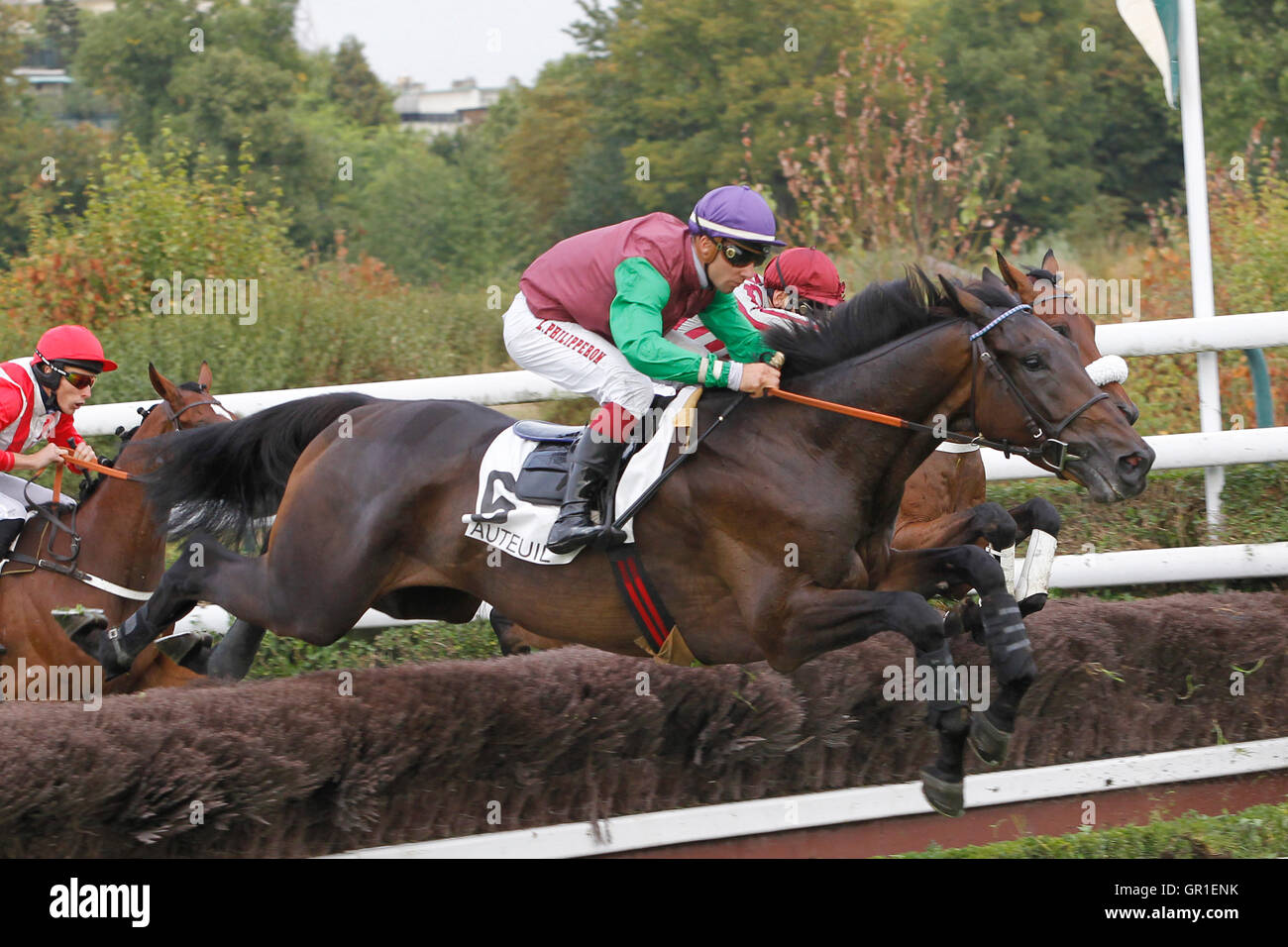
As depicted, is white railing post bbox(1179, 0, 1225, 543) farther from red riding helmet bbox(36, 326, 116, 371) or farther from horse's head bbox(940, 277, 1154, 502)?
red riding helmet bbox(36, 326, 116, 371)

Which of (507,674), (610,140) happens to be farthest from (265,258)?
(610,140)

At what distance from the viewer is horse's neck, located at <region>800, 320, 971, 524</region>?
442 cm

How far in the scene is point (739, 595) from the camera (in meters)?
4.48

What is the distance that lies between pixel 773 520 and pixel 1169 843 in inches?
72.6

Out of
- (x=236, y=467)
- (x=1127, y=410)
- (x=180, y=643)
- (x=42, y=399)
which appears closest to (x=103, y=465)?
(x=42, y=399)

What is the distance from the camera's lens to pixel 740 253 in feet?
14.7

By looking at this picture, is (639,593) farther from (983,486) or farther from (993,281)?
(983,486)

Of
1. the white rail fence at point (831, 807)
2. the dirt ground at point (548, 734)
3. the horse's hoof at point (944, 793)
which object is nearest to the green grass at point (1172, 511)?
the dirt ground at point (548, 734)

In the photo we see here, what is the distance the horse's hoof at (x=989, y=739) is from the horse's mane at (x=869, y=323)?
3.98 ft

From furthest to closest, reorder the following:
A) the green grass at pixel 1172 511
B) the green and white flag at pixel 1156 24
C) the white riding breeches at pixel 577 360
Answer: the green and white flag at pixel 1156 24
the green grass at pixel 1172 511
the white riding breeches at pixel 577 360

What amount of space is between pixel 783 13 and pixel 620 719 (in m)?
29.0

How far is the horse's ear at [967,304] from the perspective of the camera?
440 cm

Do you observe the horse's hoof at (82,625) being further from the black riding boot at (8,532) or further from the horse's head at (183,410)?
the horse's head at (183,410)
